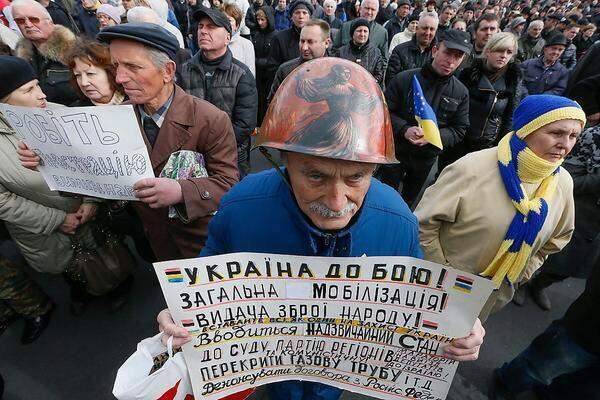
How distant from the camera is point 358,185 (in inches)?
43.8

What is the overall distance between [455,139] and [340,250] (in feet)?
9.77

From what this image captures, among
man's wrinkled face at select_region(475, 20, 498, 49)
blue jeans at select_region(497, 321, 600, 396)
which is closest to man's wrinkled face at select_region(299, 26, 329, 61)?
man's wrinkled face at select_region(475, 20, 498, 49)

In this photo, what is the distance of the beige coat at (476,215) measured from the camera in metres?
1.98

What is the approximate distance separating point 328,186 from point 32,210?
7.14ft

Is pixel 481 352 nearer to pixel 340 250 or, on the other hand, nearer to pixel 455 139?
pixel 455 139

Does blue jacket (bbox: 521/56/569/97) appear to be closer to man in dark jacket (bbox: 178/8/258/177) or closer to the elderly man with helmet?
man in dark jacket (bbox: 178/8/258/177)

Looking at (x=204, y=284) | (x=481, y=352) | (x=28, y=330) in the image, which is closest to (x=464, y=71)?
(x=481, y=352)

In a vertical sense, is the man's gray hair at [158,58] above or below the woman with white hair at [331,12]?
above

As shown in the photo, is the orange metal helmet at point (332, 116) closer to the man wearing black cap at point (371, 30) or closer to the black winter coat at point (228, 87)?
the black winter coat at point (228, 87)

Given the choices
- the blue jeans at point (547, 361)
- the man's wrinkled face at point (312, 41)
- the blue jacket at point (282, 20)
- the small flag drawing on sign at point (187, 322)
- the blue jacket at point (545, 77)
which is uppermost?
the man's wrinkled face at point (312, 41)

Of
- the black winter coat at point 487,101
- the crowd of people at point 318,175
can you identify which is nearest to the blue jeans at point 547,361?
the crowd of people at point 318,175

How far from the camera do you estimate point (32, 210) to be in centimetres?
224

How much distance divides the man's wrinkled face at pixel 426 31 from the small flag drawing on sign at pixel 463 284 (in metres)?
4.67

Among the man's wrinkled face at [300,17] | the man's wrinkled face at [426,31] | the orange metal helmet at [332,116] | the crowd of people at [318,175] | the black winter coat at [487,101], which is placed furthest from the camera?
the man's wrinkled face at [300,17]
